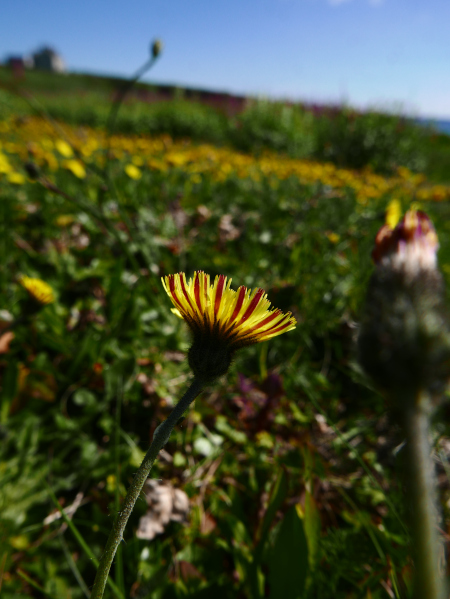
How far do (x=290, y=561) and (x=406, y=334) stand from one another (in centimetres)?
79

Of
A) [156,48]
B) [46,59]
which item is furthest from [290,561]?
[46,59]

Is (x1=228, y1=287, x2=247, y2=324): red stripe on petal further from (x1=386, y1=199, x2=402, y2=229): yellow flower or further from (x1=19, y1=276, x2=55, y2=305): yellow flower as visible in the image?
(x1=19, y1=276, x2=55, y2=305): yellow flower

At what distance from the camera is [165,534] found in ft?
3.82

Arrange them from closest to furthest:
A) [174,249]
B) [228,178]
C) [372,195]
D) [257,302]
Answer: [257,302] → [174,249] → [372,195] → [228,178]

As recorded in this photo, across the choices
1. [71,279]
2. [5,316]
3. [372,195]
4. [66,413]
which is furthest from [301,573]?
[372,195]

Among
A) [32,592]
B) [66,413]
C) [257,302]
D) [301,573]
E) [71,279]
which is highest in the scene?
[257,302]

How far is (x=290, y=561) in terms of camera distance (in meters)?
0.89

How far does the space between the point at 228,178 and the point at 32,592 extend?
12.8 ft

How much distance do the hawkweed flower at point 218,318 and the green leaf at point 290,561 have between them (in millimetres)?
526

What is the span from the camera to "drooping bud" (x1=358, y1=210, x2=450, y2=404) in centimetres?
31

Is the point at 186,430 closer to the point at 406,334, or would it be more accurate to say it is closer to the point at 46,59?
the point at 406,334

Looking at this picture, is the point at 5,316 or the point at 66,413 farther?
the point at 5,316

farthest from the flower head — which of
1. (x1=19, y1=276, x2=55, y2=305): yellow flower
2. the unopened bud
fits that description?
the unopened bud

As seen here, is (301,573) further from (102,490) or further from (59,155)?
(59,155)
